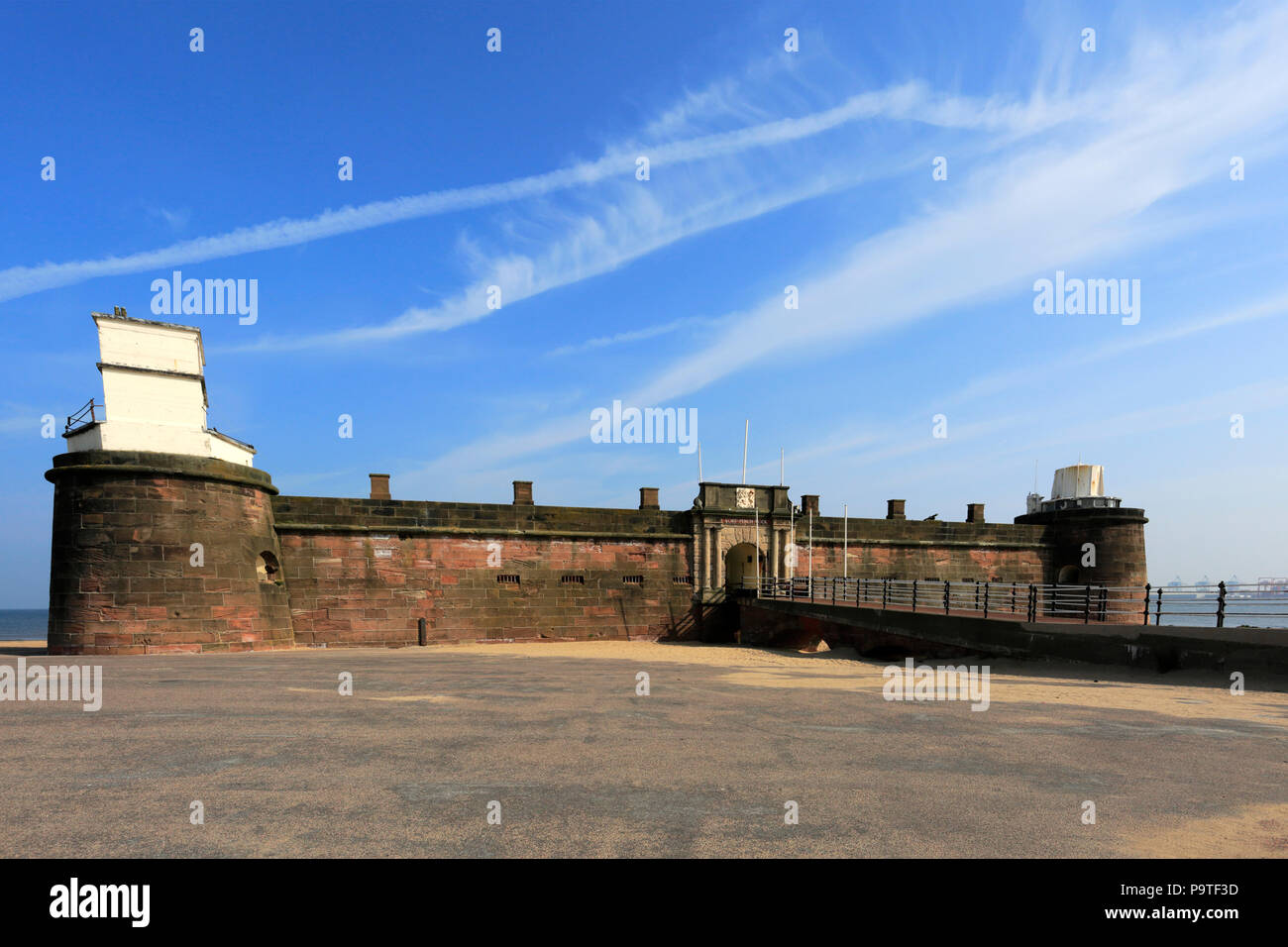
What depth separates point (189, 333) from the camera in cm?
1753

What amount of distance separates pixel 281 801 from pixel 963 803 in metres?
4.63

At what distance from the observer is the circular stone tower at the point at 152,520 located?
1534 cm

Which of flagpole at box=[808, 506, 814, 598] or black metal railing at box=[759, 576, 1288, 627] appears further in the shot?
flagpole at box=[808, 506, 814, 598]

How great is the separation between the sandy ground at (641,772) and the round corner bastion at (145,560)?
23.3ft

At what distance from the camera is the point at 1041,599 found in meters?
16.8

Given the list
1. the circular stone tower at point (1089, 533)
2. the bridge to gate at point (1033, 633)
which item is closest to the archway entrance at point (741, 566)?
the bridge to gate at point (1033, 633)

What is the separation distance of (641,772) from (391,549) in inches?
690

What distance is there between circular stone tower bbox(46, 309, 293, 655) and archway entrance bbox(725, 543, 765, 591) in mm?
15756

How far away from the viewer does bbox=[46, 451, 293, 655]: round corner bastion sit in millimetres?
15258

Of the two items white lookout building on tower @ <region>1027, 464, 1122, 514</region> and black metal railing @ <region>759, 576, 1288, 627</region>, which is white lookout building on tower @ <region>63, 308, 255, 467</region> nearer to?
black metal railing @ <region>759, 576, 1288, 627</region>

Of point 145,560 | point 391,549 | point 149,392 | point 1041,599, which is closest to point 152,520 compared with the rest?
point 145,560

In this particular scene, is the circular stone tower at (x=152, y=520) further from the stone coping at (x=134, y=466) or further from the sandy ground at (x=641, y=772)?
the sandy ground at (x=641, y=772)

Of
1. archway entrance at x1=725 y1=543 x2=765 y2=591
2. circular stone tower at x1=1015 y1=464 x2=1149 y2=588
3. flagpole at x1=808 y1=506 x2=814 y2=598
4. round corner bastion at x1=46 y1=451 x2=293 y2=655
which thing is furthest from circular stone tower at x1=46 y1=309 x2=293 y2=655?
circular stone tower at x1=1015 y1=464 x2=1149 y2=588

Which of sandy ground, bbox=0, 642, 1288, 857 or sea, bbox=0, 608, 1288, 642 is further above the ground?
sandy ground, bbox=0, 642, 1288, 857
